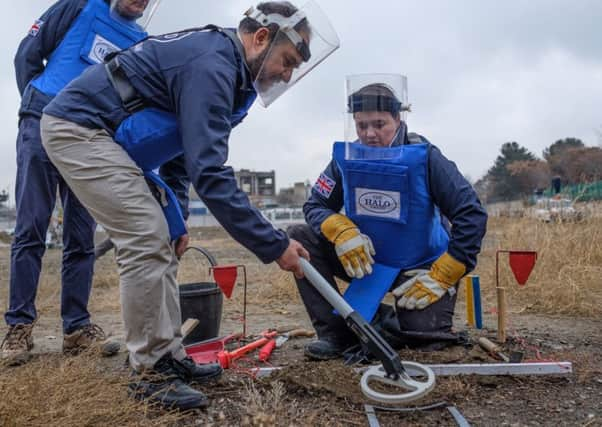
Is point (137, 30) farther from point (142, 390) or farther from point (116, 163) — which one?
point (142, 390)

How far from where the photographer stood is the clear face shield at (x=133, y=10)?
3209 millimetres

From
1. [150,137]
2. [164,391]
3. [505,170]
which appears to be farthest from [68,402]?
[505,170]

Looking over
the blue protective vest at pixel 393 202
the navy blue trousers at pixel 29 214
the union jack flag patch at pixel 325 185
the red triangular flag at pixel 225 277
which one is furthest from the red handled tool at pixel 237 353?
the navy blue trousers at pixel 29 214

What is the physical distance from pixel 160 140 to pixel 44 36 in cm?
143

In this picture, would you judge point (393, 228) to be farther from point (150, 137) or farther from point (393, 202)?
point (150, 137)

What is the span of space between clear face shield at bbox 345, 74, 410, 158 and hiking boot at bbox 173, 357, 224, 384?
1.42m

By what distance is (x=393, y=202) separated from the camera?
3.16m

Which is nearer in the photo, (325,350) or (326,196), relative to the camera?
(325,350)

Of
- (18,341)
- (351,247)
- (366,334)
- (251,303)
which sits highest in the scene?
(351,247)

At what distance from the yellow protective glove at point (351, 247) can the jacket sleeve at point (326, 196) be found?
0.21 metres

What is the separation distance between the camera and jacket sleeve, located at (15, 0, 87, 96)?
3.21m

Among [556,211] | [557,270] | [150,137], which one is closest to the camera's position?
[150,137]

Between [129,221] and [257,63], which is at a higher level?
[257,63]

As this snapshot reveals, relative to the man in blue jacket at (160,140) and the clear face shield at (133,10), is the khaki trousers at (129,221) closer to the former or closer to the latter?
the man in blue jacket at (160,140)
